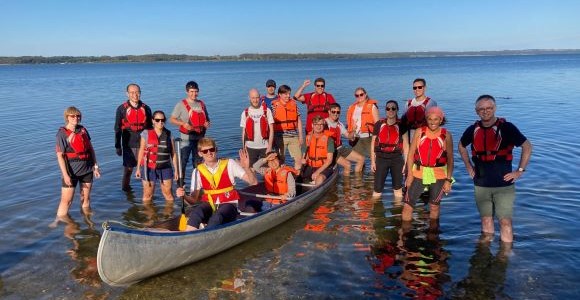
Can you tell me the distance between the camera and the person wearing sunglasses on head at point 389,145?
7887 millimetres

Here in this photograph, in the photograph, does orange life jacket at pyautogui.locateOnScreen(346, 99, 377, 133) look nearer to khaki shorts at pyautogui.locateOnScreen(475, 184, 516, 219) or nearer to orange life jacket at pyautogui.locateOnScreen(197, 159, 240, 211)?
khaki shorts at pyautogui.locateOnScreen(475, 184, 516, 219)

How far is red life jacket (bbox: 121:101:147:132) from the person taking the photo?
881cm

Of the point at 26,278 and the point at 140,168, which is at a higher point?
the point at 140,168

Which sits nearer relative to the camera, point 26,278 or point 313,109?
point 26,278

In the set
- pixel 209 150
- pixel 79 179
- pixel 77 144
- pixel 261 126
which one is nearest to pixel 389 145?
pixel 261 126

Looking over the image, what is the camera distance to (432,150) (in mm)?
6254

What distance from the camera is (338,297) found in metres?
5.55

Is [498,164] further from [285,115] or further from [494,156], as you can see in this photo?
[285,115]

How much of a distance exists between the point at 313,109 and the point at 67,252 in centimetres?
635

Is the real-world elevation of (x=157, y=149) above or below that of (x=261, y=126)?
below

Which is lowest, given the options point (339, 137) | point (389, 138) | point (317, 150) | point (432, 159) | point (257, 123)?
point (317, 150)

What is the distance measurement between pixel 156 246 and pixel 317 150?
435 centimetres

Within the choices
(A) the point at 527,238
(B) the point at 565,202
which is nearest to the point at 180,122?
(A) the point at 527,238

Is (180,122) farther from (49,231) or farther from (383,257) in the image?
(383,257)
